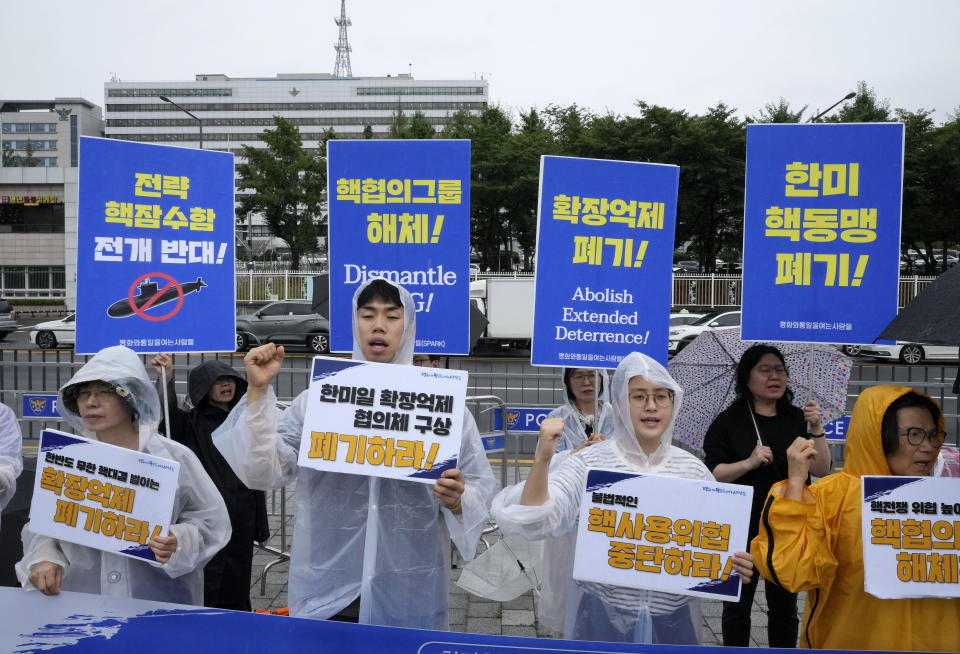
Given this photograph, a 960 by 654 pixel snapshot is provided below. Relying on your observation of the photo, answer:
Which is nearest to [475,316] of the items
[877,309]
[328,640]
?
[877,309]

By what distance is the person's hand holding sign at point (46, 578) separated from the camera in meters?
2.69

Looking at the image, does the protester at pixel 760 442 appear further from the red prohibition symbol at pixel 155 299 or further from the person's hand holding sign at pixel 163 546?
the red prohibition symbol at pixel 155 299

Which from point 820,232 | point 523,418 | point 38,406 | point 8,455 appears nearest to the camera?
point 8,455

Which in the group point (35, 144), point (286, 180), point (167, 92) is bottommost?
point (286, 180)

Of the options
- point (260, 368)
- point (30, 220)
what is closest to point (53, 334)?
point (260, 368)

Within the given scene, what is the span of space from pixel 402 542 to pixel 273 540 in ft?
12.7

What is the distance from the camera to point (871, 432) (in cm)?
262

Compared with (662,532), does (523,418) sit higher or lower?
lower

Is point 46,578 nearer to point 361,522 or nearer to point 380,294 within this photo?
point 361,522

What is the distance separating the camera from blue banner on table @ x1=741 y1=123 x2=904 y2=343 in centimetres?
416

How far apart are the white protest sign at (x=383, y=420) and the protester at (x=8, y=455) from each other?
4.17 feet

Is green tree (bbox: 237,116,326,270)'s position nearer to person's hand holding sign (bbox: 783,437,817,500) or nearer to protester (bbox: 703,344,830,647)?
protester (bbox: 703,344,830,647)

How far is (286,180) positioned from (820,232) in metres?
33.0

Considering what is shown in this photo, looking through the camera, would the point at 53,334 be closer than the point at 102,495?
No
